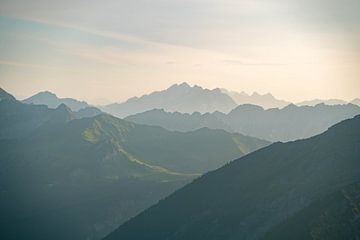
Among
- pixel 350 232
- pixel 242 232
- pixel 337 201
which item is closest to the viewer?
pixel 350 232

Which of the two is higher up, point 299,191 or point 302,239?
point 299,191

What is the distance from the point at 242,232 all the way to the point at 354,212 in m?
60.2

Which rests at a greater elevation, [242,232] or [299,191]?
[299,191]

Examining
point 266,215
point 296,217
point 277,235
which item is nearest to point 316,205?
point 296,217

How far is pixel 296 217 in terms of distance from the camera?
170000 mm

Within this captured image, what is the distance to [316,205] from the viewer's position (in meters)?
169

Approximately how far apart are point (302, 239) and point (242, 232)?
162ft

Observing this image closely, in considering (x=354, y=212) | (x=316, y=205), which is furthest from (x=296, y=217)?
(x=354, y=212)

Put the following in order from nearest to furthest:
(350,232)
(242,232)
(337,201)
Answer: (350,232) → (337,201) → (242,232)

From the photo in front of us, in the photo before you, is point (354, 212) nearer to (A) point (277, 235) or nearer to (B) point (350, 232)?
(B) point (350, 232)

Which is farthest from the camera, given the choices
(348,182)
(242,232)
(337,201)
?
(242,232)

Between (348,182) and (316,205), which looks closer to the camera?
(316,205)

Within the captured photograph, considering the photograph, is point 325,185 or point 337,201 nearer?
point 337,201

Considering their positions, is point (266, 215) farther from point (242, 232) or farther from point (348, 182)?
point (348, 182)
